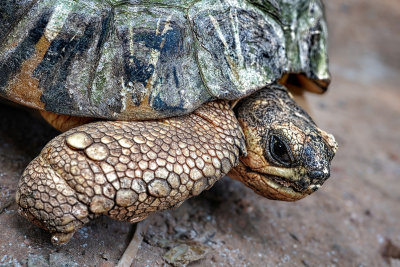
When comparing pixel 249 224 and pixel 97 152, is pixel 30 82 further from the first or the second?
pixel 249 224

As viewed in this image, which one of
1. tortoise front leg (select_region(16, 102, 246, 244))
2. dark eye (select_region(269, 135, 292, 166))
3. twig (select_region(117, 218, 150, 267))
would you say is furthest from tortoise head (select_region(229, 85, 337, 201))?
twig (select_region(117, 218, 150, 267))

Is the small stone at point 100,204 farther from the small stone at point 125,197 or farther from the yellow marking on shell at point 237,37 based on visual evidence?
the yellow marking on shell at point 237,37

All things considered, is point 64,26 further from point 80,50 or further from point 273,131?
point 273,131

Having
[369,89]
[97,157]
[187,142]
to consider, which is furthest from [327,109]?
[97,157]

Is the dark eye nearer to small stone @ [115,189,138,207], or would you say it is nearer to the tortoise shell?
the tortoise shell

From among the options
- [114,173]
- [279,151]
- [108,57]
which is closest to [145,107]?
[108,57]

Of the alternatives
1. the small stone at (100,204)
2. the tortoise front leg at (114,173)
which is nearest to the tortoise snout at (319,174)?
the tortoise front leg at (114,173)
